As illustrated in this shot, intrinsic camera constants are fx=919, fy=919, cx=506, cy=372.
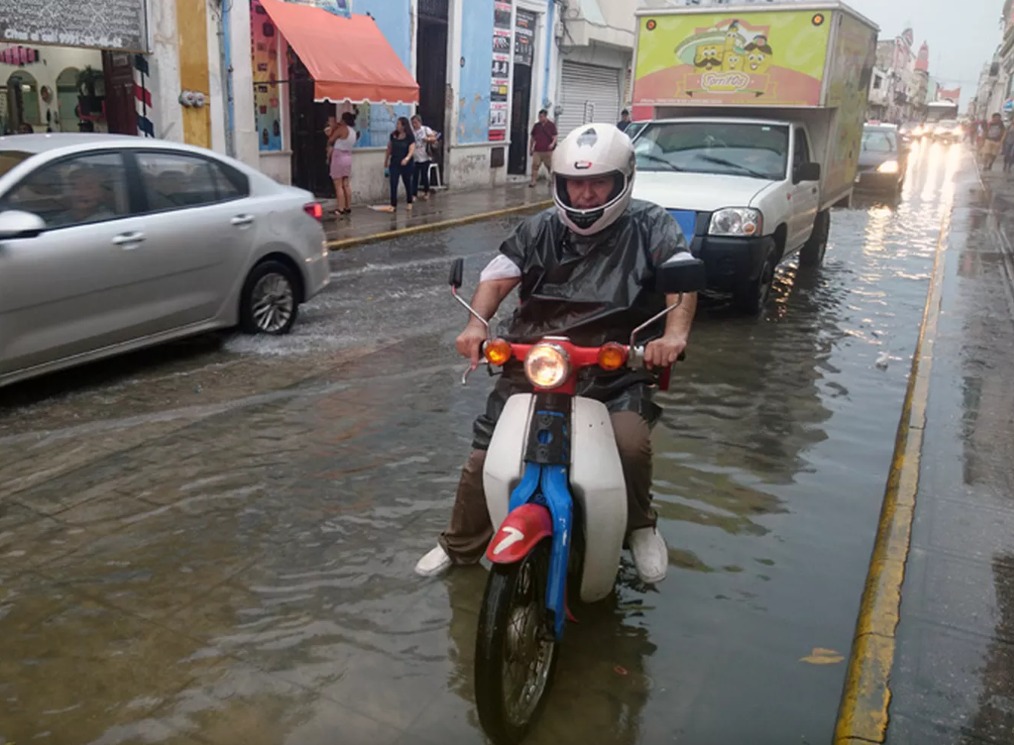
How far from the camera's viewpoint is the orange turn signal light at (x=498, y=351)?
301 centimetres

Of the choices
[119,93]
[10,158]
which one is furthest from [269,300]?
[119,93]

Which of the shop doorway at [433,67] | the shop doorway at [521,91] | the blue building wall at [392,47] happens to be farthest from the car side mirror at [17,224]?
the shop doorway at [521,91]

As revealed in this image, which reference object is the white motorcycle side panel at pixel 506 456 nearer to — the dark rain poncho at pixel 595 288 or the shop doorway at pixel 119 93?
the dark rain poncho at pixel 595 288

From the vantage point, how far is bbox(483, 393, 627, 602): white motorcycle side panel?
307cm

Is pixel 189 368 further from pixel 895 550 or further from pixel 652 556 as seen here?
pixel 895 550

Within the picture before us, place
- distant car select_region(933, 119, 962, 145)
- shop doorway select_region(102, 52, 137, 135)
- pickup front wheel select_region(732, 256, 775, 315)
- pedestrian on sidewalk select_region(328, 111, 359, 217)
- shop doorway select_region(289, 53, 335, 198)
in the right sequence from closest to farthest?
pickup front wheel select_region(732, 256, 775, 315) < shop doorway select_region(102, 52, 137, 135) < pedestrian on sidewalk select_region(328, 111, 359, 217) < shop doorway select_region(289, 53, 335, 198) < distant car select_region(933, 119, 962, 145)

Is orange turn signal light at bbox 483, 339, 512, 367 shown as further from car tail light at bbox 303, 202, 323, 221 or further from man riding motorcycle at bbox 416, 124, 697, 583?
car tail light at bbox 303, 202, 323, 221

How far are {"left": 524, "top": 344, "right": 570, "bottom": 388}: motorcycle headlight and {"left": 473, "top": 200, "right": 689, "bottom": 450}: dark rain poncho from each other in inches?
16.8

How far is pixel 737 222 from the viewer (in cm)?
818

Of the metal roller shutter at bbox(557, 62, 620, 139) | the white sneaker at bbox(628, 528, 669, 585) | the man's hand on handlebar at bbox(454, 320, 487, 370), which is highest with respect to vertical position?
the metal roller shutter at bbox(557, 62, 620, 139)

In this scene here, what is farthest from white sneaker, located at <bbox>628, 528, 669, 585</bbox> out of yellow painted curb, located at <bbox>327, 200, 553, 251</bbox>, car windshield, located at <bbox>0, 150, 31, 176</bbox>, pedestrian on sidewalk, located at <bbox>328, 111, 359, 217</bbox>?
pedestrian on sidewalk, located at <bbox>328, 111, 359, 217</bbox>

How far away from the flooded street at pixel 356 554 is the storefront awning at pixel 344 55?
8439 mm

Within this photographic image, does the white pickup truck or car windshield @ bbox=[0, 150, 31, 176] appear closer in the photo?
car windshield @ bbox=[0, 150, 31, 176]

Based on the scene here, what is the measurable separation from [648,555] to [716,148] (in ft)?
22.2
